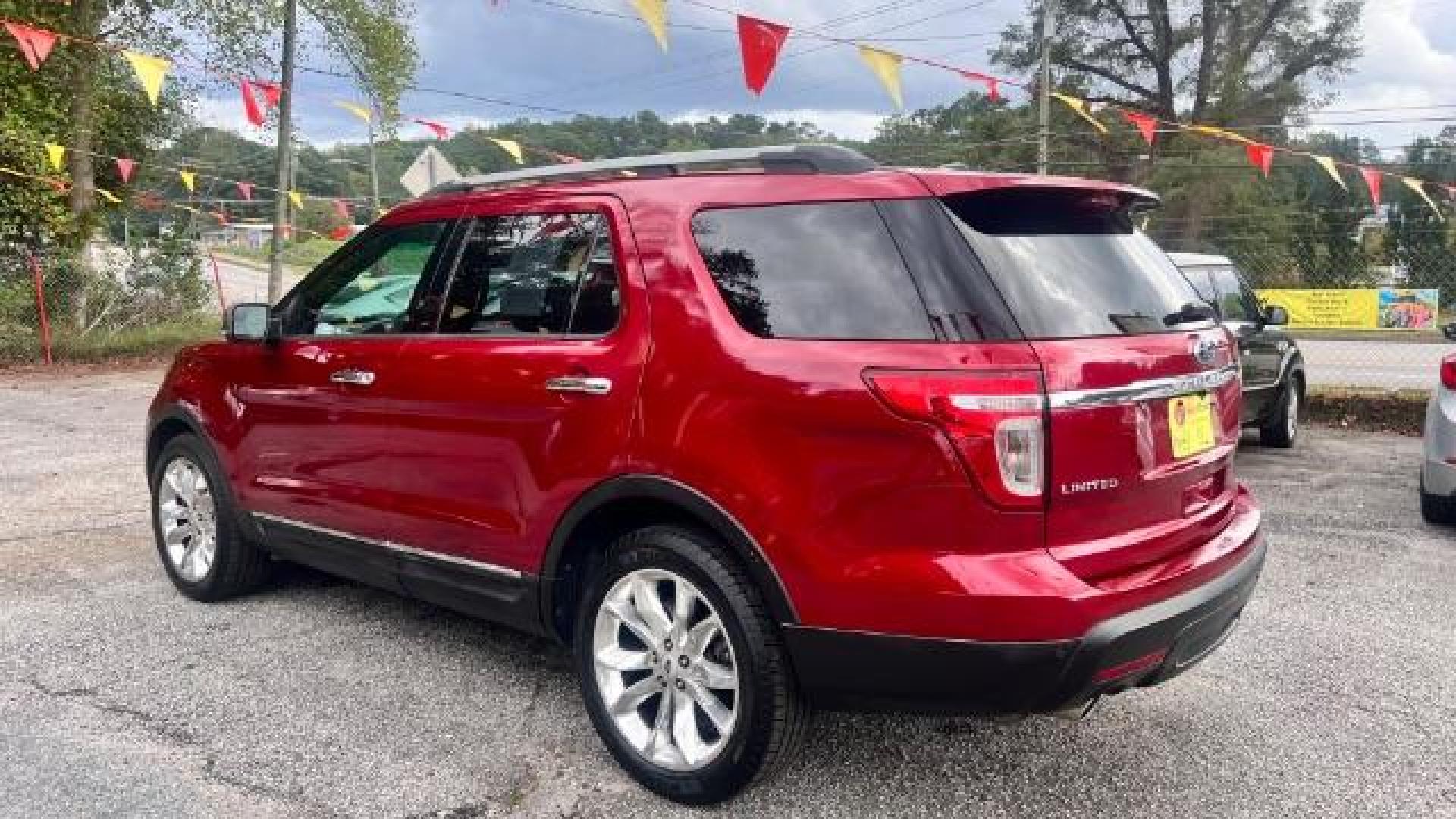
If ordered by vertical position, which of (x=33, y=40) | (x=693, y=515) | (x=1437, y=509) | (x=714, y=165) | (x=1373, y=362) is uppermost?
(x=33, y=40)

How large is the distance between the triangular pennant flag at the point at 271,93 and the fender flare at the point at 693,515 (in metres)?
14.3

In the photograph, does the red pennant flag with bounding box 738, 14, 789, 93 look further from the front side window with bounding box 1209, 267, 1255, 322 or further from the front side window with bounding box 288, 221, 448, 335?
the front side window with bounding box 288, 221, 448, 335

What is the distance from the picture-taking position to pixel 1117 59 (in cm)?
4072

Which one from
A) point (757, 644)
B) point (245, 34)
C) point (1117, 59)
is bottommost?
point (757, 644)

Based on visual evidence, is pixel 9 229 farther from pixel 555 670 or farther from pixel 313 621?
pixel 555 670

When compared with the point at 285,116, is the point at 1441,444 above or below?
below

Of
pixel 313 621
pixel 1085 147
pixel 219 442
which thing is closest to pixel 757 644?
pixel 313 621

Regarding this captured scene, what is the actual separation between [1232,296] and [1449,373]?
9.63 feet

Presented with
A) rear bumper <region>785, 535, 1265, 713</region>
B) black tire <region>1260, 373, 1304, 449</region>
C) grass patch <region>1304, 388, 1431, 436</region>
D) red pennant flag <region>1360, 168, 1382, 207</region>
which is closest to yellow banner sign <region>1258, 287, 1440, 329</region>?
red pennant flag <region>1360, 168, 1382, 207</region>

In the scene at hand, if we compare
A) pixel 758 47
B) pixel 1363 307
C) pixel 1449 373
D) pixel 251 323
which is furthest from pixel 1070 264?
pixel 1363 307

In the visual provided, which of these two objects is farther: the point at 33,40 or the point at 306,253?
the point at 306,253

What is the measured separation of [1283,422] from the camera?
8.98m

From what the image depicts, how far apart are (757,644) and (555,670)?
1.43 metres

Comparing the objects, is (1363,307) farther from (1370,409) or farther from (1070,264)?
(1070,264)
